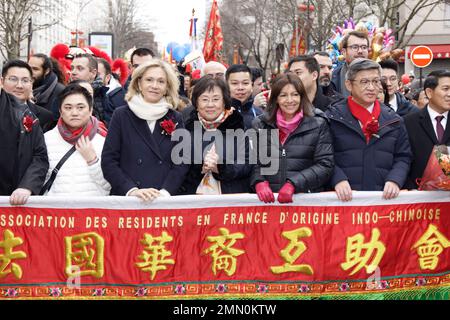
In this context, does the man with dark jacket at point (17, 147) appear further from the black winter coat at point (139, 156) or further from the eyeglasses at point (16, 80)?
the eyeglasses at point (16, 80)

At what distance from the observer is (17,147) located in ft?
16.0

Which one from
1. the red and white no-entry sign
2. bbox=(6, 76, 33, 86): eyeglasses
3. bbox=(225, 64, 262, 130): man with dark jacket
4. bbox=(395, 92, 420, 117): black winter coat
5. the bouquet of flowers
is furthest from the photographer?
the red and white no-entry sign

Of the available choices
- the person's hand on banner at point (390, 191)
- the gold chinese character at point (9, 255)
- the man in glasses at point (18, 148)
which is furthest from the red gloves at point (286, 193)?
the gold chinese character at point (9, 255)

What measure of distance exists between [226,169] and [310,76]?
1.64 metres

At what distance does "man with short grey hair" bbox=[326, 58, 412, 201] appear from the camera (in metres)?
4.89

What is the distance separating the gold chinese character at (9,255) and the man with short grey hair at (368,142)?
2.36 meters

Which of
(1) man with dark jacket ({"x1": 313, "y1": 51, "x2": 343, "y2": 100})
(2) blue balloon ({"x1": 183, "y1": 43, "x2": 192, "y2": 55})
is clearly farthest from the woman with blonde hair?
(2) blue balloon ({"x1": 183, "y1": 43, "x2": 192, "y2": 55})

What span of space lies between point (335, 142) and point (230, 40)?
155ft

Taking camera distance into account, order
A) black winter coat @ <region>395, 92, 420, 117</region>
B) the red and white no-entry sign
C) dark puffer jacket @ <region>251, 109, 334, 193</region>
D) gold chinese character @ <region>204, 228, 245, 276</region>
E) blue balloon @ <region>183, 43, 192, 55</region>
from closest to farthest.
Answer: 1. gold chinese character @ <region>204, 228, 245, 276</region>
2. dark puffer jacket @ <region>251, 109, 334, 193</region>
3. black winter coat @ <region>395, 92, 420, 117</region>
4. blue balloon @ <region>183, 43, 192, 55</region>
5. the red and white no-entry sign

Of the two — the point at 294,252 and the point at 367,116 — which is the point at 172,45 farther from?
the point at 294,252

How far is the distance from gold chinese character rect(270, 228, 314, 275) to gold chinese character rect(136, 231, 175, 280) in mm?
780

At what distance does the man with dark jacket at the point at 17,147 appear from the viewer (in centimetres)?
482

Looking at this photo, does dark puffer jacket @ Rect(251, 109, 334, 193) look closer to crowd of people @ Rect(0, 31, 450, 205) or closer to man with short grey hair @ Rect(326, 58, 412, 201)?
crowd of people @ Rect(0, 31, 450, 205)

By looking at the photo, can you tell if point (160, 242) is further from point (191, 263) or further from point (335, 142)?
point (335, 142)
